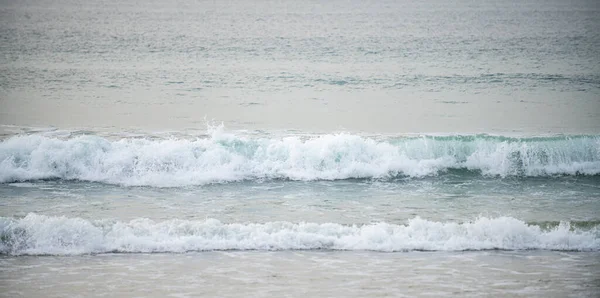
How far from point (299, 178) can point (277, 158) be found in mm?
1009

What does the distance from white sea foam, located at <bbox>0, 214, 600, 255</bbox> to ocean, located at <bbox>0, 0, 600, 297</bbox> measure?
0.03 meters

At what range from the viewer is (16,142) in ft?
49.6

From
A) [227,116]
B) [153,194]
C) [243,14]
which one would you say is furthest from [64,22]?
[153,194]

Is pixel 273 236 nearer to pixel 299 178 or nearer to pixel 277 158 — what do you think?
pixel 299 178

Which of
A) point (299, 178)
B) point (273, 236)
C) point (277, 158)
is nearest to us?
point (273, 236)

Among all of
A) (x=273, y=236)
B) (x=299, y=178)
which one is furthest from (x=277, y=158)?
(x=273, y=236)

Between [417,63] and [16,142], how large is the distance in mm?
19955

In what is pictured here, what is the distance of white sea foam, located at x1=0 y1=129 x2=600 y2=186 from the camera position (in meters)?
14.5

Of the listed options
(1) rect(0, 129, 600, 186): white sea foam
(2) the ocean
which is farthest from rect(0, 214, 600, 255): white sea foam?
(1) rect(0, 129, 600, 186): white sea foam

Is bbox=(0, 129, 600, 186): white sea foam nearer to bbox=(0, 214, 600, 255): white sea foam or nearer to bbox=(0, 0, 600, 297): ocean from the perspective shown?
bbox=(0, 0, 600, 297): ocean

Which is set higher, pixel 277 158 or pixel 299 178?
pixel 277 158

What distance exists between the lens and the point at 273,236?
10.4 m

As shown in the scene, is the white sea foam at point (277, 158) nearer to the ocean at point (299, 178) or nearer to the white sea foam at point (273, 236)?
the ocean at point (299, 178)

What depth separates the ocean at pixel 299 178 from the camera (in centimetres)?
912
